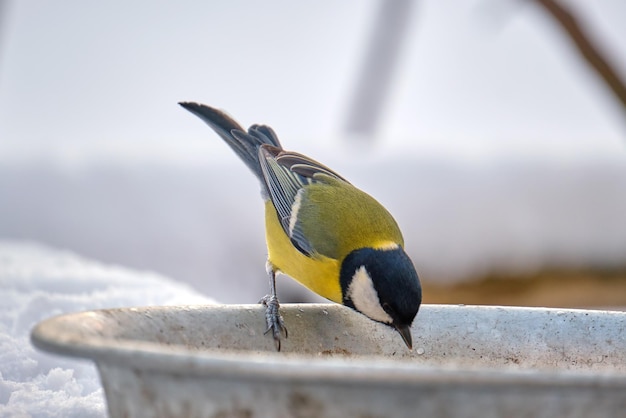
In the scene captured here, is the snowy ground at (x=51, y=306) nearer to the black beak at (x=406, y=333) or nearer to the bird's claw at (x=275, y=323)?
the bird's claw at (x=275, y=323)

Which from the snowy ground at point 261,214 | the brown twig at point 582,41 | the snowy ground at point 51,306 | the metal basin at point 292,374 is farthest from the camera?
the brown twig at point 582,41

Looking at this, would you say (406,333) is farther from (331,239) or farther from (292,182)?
(292,182)

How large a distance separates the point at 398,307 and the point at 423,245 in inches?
63.6

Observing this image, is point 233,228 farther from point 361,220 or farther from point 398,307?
point 398,307

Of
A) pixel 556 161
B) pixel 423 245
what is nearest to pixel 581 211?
pixel 556 161

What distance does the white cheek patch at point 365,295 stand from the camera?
1.35m

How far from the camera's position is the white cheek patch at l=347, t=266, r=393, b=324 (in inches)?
53.2

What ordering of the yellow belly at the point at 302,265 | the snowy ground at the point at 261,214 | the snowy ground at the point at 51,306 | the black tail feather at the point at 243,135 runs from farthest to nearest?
the snowy ground at the point at 261,214 → the black tail feather at the point at 243,135 → the yellow belly at the point at 302,265 → the snowy ground at the point at 51,306

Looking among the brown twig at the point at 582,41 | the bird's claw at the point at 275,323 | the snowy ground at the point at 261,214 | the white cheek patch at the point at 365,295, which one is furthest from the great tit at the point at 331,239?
the brown twig at the point at 582,41

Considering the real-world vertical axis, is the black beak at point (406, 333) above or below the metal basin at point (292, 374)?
below

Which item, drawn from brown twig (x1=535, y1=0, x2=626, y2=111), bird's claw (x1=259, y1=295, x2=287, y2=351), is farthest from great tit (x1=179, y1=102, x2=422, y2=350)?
brown twig (x1=535, y1=0, x2=626, y2=111)

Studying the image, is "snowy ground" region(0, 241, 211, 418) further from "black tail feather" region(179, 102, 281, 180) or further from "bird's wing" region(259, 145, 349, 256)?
"black tail feather" region(179, 102, 281, 180)

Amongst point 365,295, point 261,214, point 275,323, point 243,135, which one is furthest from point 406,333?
point 261,214

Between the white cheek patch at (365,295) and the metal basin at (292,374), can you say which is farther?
the white cheek patch at (365,295)
